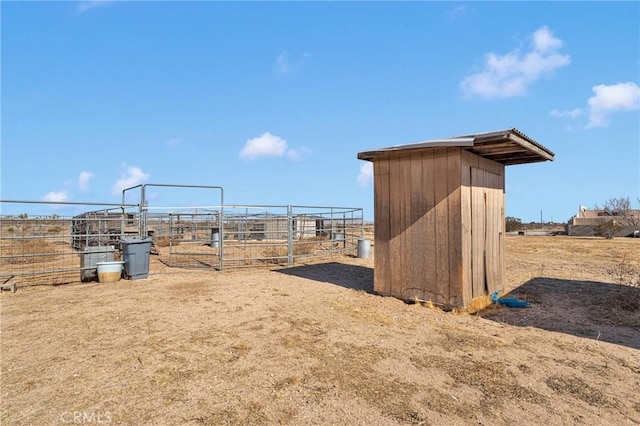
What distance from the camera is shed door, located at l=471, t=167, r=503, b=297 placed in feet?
19.5

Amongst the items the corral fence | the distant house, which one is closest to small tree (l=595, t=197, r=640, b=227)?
the distant house

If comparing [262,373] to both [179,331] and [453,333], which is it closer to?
[179,331]

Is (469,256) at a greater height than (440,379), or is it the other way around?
(469,256)

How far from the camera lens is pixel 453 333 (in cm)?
443

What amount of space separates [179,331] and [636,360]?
207 inches

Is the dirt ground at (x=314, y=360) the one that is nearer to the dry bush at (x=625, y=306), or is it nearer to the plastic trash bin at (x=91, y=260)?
the dry bush at (x=625, y=306)

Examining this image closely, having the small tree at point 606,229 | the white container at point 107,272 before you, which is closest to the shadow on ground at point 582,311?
the white container at point 107,272

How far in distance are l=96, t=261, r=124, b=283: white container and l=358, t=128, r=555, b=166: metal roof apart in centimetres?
627

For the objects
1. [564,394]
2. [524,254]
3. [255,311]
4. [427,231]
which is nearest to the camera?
[564,394]

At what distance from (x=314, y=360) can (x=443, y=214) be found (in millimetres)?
3399

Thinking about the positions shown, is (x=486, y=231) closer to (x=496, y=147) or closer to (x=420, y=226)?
(x=420, y=226)

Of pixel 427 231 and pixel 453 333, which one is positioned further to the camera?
pixel 427 231

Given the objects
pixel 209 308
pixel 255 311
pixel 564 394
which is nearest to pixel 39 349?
pixel 209 308

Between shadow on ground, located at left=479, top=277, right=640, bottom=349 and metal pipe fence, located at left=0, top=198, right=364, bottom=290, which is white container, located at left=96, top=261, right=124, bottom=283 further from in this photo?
shadow on ground, located at left=479, top=277, right=640, bottom=349
